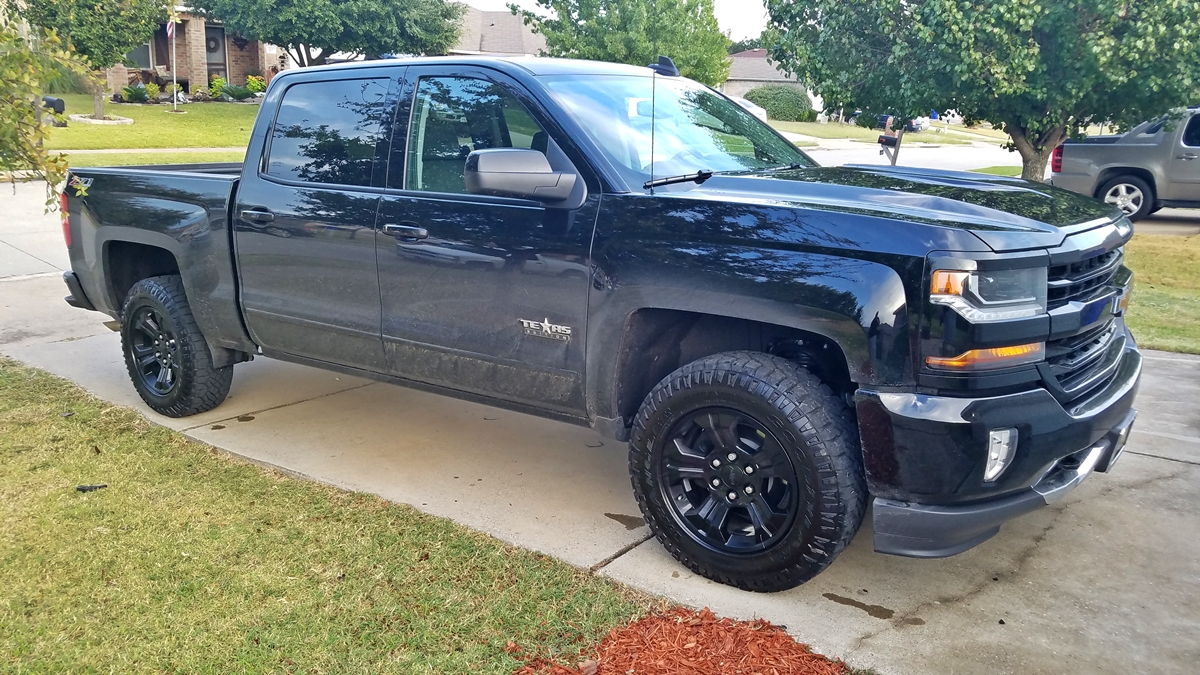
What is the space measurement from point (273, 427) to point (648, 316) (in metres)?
2.72

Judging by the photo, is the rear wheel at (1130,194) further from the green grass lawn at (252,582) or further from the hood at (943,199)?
the green grass lawn at (252,582)

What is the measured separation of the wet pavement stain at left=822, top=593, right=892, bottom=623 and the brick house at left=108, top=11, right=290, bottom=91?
37.0 m

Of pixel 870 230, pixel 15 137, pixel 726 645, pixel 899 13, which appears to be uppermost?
pixel 899 13

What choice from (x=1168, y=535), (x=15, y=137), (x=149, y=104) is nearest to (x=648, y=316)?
(x=1168, y=535)

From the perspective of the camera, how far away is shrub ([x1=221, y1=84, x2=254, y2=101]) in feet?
121

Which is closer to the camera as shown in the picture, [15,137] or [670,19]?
[15,137]

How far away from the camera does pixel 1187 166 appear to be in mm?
13398

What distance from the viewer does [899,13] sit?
9344mm

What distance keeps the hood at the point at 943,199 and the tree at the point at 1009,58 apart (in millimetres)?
5400

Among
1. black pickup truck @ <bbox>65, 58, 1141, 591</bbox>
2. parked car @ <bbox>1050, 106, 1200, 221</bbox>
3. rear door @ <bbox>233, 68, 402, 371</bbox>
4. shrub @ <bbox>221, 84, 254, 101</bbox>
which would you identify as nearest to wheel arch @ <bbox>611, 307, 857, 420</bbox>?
black pickup truck @ <bbox>65, 58, 1141, 591</bbox>

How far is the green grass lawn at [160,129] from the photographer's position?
2209 cm

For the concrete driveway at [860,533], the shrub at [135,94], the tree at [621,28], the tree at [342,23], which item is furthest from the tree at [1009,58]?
the shrub at [135,94]

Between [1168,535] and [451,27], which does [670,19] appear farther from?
[1168,535]

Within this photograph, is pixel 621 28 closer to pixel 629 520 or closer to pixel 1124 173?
pixel 1124 173
